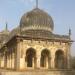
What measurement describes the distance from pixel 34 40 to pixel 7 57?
6.00 metres

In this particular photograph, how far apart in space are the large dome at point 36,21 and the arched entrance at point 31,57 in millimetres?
3017

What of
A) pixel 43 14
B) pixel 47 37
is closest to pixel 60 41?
pixel 47 37

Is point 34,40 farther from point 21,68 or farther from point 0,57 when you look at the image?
point 0,57

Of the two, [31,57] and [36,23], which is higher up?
[36,23]

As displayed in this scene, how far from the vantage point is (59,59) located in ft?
102

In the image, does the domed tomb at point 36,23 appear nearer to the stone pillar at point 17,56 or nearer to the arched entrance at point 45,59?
the arched entrance at point 45,59

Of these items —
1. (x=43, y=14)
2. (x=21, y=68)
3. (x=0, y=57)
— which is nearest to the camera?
(x=21, y=68)

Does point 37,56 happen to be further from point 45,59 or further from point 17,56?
point 17,56

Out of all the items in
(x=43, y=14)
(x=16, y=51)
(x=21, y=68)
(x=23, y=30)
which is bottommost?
(x=21, y=68)

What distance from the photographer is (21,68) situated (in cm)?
2733

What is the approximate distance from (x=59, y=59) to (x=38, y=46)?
12.8 ft

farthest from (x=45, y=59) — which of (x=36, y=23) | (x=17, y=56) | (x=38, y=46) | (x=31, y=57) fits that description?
(x=36, y=23)

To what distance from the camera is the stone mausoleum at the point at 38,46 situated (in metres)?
27.7

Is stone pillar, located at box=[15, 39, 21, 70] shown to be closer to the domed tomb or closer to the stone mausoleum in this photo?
the stone mausoleum
